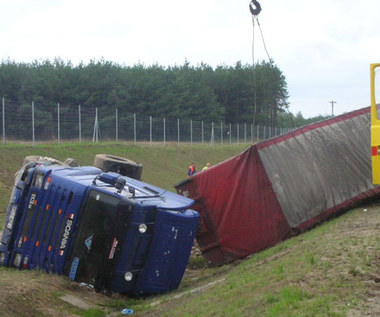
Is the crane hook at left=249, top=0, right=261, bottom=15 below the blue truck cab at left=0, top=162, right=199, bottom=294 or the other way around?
the other way around

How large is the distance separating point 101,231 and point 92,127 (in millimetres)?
26905

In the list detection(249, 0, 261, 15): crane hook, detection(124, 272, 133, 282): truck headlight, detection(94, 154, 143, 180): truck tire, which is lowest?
detection(124, 272, 133, 282): truck headlight

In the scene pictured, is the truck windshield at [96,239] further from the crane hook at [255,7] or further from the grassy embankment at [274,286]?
the crane hook at [255,7]

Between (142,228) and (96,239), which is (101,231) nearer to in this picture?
(96,239)

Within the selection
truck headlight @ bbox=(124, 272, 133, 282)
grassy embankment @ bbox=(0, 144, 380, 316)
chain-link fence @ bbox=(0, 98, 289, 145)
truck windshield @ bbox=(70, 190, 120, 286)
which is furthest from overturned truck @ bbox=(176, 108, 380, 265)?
chain-link fence @ bbox=(0, 98, 289, 145)

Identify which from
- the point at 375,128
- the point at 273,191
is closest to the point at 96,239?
the point at 273,191

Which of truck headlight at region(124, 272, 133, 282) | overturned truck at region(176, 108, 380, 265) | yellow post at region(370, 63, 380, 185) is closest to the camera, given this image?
truck headlight at region(124, 272, 133, 282)

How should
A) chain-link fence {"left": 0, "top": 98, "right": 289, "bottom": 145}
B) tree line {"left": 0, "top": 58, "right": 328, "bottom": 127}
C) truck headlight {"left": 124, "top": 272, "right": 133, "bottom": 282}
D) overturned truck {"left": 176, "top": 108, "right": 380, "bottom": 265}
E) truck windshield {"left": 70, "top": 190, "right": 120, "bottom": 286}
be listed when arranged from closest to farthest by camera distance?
truck windshield {"left": 70, "top": 190, "right": 120, "bottom": 286}
truck headlight {"left": 124, "top": 272, "right": 133, "bottom": 282}
overturned truck {"left": 176, "top": 108, "right": 380, "bottom": 265}
chain-link fence {"left": 0, "top": 98, "right": 289, "bottom": 145}
tree line {"left": 0, "top": 58, "right": 328, "bottom": 127}

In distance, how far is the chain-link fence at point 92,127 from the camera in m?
28.4

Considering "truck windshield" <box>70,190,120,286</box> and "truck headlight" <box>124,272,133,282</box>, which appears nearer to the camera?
"truck windshield" <box>70,190,120,286</box>

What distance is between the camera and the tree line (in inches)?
1929

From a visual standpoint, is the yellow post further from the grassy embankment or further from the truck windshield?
the truck windshield

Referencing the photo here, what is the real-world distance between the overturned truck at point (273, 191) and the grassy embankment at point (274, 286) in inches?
16.6

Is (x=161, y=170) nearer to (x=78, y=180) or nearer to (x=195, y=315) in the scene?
(x=78, y=180)
